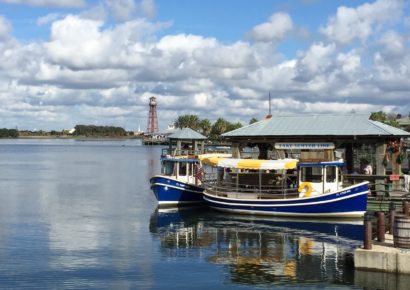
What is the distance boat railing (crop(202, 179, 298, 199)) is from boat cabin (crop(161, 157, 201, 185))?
7.64 ft

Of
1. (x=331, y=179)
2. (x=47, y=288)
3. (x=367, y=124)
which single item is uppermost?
(x=367, y=124)

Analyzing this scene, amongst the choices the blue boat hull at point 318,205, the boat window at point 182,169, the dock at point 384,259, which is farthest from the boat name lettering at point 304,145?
the dock at point 384,259

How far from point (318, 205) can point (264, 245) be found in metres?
8.54

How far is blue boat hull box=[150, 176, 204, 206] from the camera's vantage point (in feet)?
142

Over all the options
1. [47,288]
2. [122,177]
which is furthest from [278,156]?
[122,177]

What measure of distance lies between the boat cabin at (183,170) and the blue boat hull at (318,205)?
21.6 ft

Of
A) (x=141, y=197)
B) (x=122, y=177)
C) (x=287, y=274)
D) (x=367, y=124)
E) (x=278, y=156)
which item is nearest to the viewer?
(x=287, y=274)

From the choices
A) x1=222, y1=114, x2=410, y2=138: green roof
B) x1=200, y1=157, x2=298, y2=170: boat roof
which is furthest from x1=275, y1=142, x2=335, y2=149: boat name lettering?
x1=200, y1=157, x2=298, y2=170: boat roof

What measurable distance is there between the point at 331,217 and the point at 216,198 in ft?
26.1

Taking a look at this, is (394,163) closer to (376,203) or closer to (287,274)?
(376,203)

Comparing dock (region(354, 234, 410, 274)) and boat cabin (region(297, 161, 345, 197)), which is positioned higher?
boat cabin (region(297, 161, 345, 197))

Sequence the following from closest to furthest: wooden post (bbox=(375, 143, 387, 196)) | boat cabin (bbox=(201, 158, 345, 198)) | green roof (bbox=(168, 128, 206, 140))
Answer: boat cabin (bbox=(201, 158, 345, 198)) → wooden post (bbox=(375, 143, 387, 196)) → green roof (bbox=(168, 128, 206, 140))

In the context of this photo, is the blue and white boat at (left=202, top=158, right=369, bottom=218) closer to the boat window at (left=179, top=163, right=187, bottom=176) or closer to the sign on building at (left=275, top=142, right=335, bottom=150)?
the sign on building at (left=275, top=142, right=335, bottom=150)

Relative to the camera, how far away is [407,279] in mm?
20469
